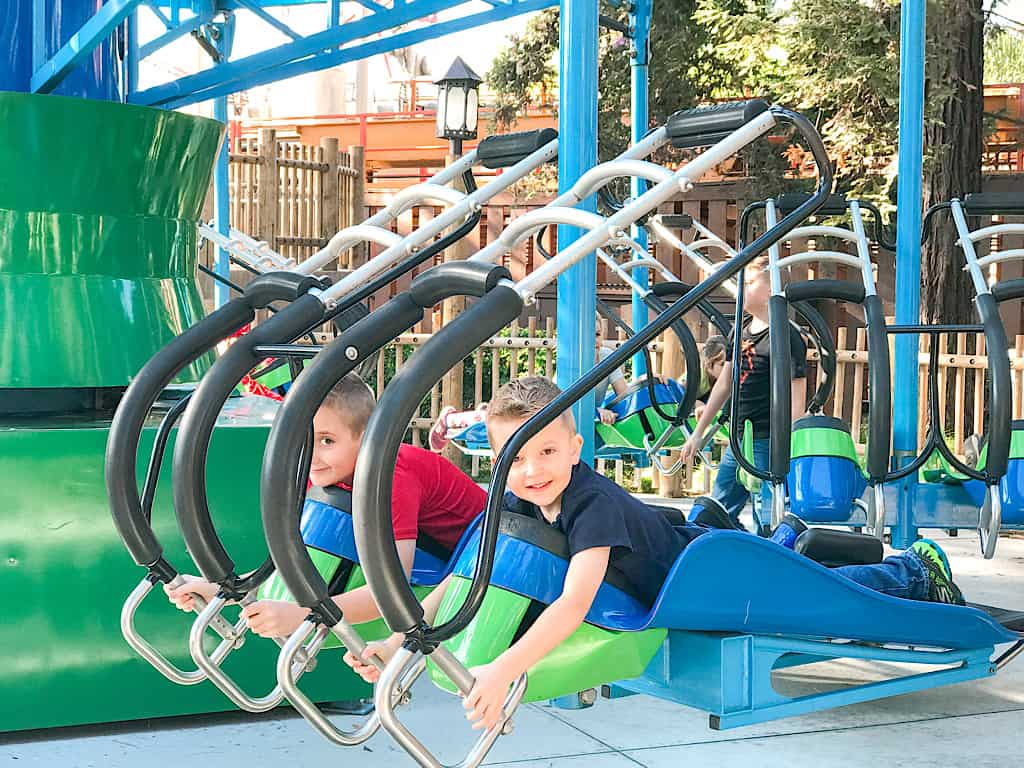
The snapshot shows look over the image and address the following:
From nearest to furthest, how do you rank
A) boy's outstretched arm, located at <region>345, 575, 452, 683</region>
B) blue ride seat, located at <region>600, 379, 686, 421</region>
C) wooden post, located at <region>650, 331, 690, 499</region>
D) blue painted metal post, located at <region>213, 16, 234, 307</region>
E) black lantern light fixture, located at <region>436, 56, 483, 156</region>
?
boy's outstretched arm, located at <region>345, 575, 452, 683</region> < blue ride seat, located at <region>600, 379, 686, 421</region> < blue painted metal post, located at <region>213, 16, 234, 307</region> < wooden post, located at <region>650, 331, 690, 499</region> < black lantern light fixture, located at <region>436, 56, 483, 156</region>

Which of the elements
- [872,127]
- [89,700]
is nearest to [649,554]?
[89,700]

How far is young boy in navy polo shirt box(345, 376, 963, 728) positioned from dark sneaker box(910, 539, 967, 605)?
103cm

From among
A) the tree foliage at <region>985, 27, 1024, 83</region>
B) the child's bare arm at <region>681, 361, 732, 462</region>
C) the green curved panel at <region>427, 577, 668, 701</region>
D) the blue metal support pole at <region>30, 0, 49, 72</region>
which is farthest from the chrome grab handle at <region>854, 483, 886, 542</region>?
the tree foliage at <region>985, 27, 1024, 83</region>

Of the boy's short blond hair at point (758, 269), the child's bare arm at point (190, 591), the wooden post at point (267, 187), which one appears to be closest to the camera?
the child's bare arm at point (190, 591)

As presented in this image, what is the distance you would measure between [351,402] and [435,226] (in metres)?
0.64

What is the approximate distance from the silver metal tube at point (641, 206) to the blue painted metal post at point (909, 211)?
2.77m

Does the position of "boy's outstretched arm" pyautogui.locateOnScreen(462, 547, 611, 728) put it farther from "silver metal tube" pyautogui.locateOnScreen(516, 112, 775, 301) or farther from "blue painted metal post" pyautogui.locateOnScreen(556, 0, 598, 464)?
"blue painted metal post" pyautogui.locateOnScreen(556, 0, 598, 464)

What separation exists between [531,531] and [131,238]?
226 cm

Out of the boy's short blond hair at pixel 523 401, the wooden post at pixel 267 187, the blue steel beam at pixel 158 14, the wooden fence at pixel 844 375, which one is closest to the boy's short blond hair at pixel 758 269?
the wooden fence at pixel 844 375

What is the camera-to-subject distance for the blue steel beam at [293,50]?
6469mm

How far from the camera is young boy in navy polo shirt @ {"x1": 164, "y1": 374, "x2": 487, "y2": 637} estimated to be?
3.00m

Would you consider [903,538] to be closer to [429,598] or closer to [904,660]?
[904,660]

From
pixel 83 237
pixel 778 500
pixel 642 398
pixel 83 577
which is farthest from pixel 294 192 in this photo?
pixel 83 577

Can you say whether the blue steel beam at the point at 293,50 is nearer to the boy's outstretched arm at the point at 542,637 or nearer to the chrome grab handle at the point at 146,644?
the chrome grab handle at the point at 146,644
